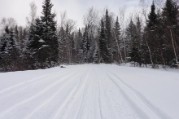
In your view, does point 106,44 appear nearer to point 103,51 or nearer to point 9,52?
point 103,51

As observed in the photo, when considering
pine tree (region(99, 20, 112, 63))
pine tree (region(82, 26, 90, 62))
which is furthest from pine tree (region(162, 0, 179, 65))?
pine tree (region(82, 26, 90, 62))

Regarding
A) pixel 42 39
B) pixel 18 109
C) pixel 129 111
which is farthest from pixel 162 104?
pixel 42 39

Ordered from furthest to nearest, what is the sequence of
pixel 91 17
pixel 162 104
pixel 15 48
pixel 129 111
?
1. pixel 91 17
2. pixel 15 48
3. pixel 162 104
4. pixel 129 111

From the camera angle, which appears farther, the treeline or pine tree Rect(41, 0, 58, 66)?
pine tree Rect(41, 0, 58, 66)

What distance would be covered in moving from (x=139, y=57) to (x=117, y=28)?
71.3ft

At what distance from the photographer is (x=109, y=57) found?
179 ft

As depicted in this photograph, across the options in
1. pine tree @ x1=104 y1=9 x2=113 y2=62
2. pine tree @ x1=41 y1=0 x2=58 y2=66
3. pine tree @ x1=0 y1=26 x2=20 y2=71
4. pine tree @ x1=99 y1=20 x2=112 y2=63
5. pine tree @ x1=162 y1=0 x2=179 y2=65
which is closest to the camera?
pine tree @ x1=162 y1=0 x2=179 y2=65

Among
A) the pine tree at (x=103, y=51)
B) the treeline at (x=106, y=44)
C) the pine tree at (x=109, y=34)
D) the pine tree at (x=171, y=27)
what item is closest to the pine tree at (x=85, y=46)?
the pine tree at (x=109, y=34)

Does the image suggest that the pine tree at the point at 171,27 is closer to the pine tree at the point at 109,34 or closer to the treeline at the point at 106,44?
the treeline at the point at 106,44

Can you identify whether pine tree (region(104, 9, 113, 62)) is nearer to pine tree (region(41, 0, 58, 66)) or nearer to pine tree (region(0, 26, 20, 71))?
pine tree (region(41, 0, 58, 66))

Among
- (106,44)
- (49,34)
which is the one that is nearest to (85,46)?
(106,44)

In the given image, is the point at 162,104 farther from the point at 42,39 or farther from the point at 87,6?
the point at 87,6

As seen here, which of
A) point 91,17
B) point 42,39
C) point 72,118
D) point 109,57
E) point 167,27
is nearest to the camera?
point 72,118

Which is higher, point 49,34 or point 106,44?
point 106,44
